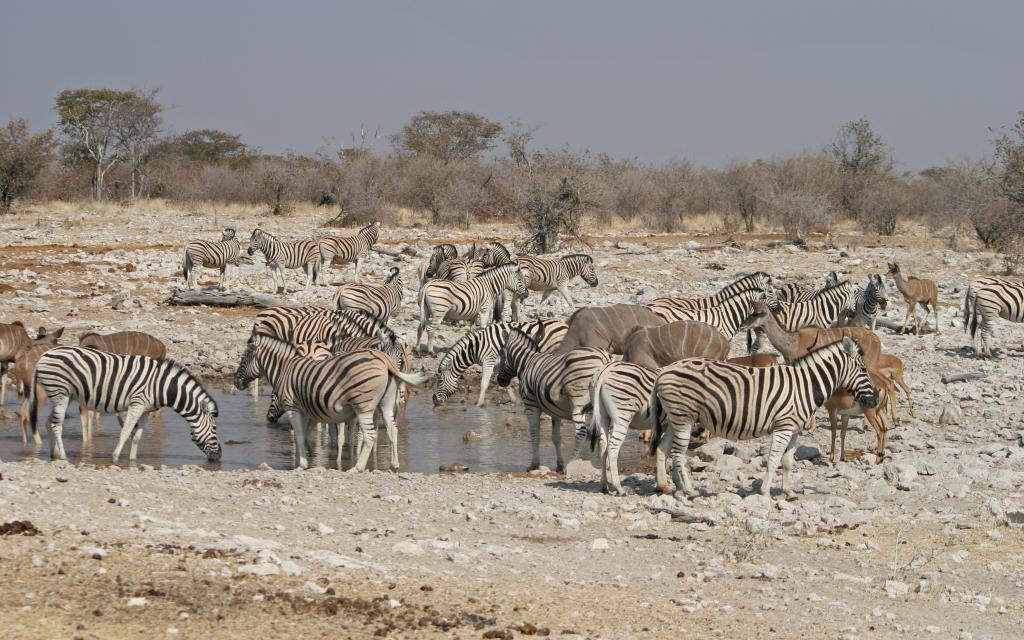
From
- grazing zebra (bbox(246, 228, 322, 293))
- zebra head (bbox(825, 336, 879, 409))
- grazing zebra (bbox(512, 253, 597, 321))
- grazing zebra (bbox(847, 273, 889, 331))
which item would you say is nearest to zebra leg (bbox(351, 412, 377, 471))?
zebra head (bbox(825, 336, 879, 409))

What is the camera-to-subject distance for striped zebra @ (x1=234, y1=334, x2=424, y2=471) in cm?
1195

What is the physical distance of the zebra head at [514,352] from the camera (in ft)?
47.4

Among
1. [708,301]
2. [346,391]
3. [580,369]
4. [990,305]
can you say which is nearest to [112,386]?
[346,391]

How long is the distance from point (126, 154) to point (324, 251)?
101 feet

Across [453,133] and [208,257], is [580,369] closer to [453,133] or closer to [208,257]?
[208,257]

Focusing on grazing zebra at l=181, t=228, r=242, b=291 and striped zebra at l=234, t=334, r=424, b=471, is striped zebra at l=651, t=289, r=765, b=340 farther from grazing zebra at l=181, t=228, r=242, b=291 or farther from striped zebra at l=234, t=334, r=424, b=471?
grazing zebra at l=181, t=228, r=242, b=291

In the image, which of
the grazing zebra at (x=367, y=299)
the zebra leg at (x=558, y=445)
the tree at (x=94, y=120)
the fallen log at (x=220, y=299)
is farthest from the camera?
the tree at (x=94, y=120)

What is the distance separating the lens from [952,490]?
1062 cm

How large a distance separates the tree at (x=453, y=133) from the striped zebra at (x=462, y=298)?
1580 inches

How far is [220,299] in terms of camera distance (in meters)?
23.6

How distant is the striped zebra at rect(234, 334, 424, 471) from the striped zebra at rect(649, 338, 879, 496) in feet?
9.25

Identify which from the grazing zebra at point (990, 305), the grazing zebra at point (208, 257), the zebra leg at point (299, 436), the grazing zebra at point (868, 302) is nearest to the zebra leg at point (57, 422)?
the zebra leg at point (299, 436)

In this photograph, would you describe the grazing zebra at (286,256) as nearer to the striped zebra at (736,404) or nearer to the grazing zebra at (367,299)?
the grazing zebra at (367,299)

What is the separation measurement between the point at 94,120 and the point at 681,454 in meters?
50.0
